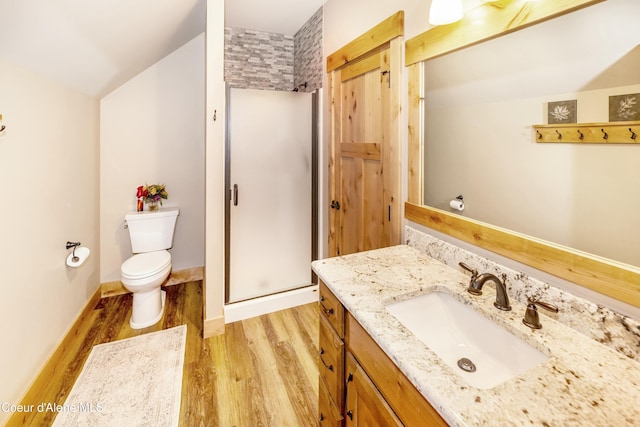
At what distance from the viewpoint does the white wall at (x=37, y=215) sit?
54.6 inches

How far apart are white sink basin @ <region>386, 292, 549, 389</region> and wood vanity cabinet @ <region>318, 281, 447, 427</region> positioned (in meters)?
0.19

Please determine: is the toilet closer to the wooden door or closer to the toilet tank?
the toilet tank

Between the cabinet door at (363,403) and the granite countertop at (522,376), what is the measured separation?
0.20m

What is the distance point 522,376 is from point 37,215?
238 cm

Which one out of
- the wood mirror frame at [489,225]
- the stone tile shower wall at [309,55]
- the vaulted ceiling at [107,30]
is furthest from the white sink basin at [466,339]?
the stone tile shower wall at [309,55]

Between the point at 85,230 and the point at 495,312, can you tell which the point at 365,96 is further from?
the point at 85,230

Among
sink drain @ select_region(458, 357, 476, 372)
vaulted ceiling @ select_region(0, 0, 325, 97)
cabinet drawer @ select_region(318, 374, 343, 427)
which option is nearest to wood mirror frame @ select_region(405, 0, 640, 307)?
sink drain @ select_region(458, 357, 476, 372)

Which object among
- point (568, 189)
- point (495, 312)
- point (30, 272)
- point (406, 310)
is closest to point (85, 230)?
point (30, 272)

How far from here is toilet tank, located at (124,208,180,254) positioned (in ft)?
8.45

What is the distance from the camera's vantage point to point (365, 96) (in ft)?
6.29

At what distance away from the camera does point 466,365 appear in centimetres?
92

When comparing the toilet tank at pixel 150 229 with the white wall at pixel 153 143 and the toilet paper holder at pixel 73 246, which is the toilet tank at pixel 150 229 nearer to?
the white wall at pixel 153 143

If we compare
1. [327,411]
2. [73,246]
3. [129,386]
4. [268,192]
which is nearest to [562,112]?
[327,411]

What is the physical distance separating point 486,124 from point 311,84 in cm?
194
